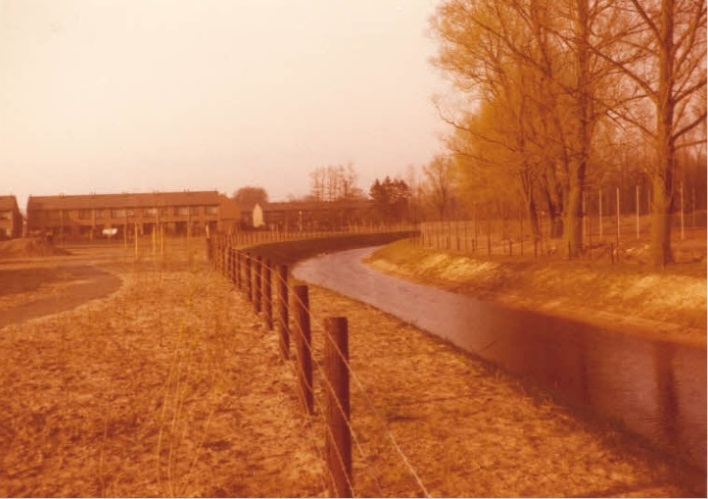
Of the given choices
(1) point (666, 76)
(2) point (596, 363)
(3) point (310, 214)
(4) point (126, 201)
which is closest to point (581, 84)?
(1) point (666, 76)

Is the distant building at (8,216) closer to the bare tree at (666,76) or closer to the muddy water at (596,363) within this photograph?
the muddy water at (596,363)

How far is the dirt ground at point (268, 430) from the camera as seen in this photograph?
16.2 ft

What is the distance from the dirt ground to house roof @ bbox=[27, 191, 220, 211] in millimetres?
79597

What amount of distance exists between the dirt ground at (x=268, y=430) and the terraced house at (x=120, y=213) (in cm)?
7895

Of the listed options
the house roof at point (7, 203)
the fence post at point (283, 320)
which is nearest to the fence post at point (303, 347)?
the fence post at point (283, 320)

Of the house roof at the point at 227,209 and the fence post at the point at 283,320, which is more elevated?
the house roof at the point at 227,209

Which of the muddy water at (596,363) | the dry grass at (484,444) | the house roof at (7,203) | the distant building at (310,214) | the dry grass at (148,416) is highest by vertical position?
the house roof at (7,203)

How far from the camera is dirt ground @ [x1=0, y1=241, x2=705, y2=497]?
16.2 ft

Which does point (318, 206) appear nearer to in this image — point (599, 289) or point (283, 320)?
point (599, 289)

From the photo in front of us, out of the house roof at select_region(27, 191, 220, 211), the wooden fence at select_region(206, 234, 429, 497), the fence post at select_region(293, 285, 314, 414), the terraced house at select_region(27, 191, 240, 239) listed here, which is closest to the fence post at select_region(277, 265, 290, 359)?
the wooden fence at select_region(206, 234, 429, 497)

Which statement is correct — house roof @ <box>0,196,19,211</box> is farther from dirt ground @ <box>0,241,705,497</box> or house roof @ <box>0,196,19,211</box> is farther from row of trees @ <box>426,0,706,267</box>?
dirt ground @ <box>0,241,705,497</box>

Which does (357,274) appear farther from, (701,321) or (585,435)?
(585,435)

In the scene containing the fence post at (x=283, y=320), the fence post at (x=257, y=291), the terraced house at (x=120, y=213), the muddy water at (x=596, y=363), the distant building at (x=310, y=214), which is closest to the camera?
the muddy water at (x=596, y=363)

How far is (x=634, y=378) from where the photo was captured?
1028 centimetres
